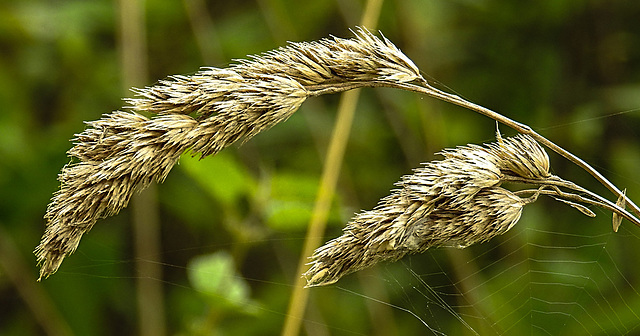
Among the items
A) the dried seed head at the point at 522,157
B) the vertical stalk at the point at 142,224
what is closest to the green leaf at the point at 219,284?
the vertical stalk at the point at 142,224

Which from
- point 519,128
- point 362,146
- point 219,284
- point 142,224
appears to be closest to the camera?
point 519,128

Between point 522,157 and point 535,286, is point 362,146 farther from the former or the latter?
point 522,157

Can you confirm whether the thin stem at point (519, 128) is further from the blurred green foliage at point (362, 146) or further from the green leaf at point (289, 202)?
the blurred green foliage at point (362, 146)

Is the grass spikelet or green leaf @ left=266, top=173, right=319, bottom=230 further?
green leaf @ left=266, top=173, right=319, bottom=230

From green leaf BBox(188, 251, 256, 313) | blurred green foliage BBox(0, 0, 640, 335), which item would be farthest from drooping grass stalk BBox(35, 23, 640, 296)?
blurred green foliage BBox(0, 0, 640, 335)

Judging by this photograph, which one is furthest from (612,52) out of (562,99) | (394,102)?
(394,102)

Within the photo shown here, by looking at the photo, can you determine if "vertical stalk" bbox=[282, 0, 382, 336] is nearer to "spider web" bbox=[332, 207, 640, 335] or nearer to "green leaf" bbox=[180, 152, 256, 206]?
"green leaf" bbox=[180, 152, 256, 206]

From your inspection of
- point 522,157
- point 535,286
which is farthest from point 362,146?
point 522,157
